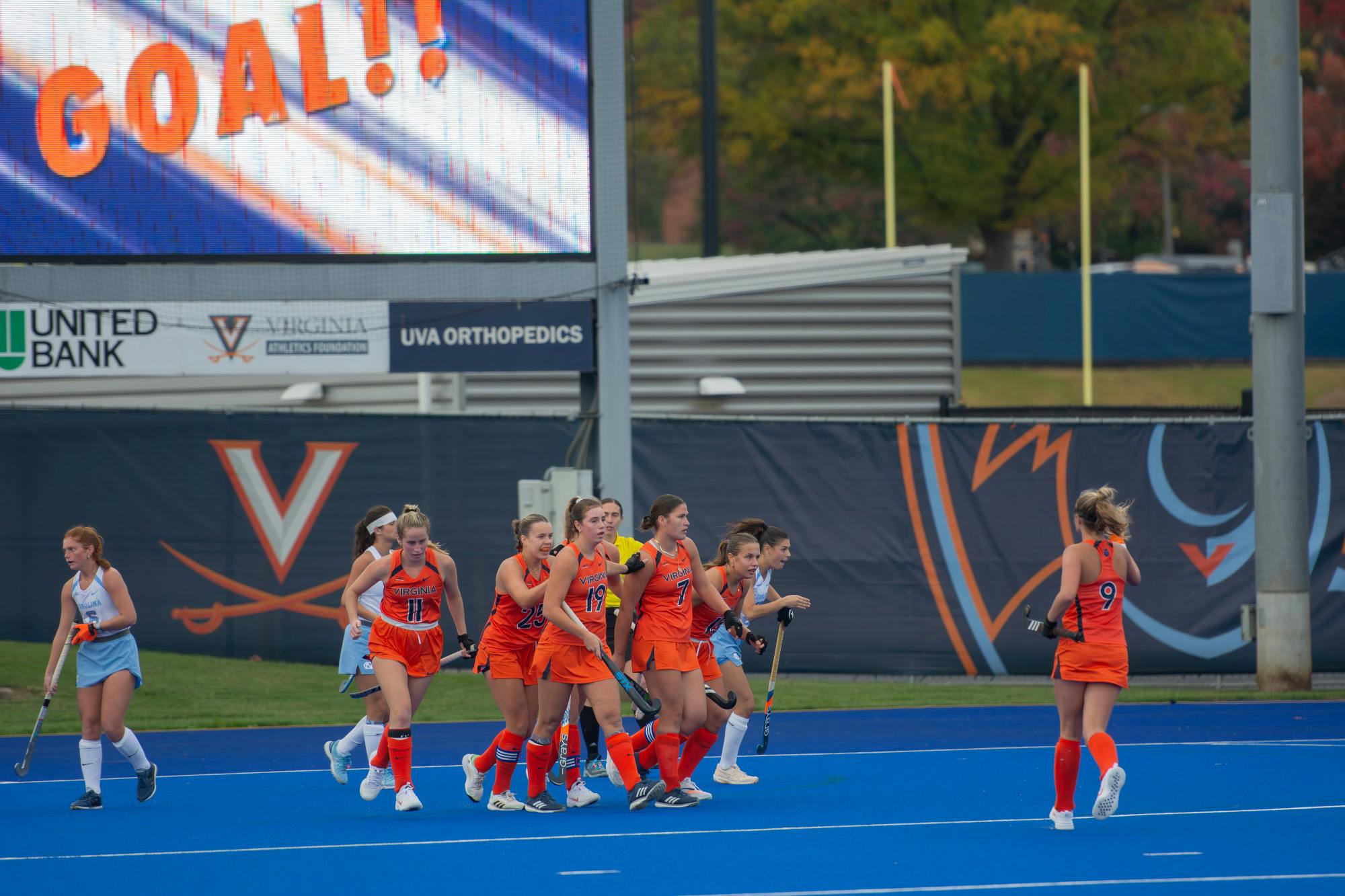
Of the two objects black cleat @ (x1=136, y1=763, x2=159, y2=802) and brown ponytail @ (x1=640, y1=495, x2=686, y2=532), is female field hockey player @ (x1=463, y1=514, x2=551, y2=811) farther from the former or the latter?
black cleat @ (x1=136, y1=763, x2=159, y2=802)

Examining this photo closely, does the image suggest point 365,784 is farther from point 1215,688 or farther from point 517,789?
point 1215,688

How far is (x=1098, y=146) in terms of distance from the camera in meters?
42.8

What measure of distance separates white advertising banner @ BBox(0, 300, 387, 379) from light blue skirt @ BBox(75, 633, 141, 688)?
507cm

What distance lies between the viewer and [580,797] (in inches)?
439

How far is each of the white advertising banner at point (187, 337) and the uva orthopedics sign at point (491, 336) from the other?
0.23m

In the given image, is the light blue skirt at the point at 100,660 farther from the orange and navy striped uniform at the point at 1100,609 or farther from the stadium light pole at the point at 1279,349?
the stadium light pole at the point at 1279,349

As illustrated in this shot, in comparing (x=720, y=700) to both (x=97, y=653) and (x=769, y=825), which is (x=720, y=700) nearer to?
(x=769, y=825)

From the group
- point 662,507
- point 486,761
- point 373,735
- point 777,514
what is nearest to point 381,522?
point 373,735

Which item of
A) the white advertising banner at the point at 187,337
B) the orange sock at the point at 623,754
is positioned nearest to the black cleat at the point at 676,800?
the orange sock at the point at 623,754

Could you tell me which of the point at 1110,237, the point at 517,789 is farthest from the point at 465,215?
the point at 1110,237

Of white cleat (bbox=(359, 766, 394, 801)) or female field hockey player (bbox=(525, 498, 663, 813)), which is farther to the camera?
white cleat (bbox=(359, 766, 394, 801))

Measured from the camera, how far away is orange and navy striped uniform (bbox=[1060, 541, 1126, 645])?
9.89 metres

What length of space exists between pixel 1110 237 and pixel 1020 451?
4713cm

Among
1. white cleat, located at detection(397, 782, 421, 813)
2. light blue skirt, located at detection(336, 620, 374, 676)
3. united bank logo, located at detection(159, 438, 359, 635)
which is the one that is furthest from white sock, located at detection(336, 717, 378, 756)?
united bank logo, located at detection(159, 438, 359, 635)
